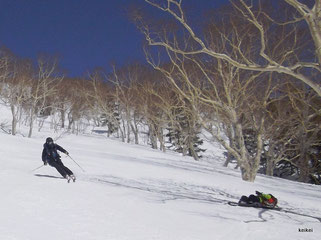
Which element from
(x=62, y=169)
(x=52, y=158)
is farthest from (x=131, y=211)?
(x=52, y=158)

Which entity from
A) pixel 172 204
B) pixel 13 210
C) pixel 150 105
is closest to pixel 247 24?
pixel 172 204

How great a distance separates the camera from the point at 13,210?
5.42m

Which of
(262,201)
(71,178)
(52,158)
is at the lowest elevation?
(71,178)

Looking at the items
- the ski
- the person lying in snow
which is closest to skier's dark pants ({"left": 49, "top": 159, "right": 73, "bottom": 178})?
the ski

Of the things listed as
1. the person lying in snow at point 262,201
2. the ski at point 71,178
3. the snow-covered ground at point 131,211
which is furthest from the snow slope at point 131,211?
the person lying in snow at point 262,201

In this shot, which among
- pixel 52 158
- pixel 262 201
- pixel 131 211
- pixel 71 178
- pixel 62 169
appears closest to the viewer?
pixel 131 211

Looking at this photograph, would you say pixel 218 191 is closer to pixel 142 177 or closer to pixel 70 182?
pixel 142 177

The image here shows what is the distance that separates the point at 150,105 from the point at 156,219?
22906 mm

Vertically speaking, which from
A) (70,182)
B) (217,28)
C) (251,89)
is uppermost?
(217,28)

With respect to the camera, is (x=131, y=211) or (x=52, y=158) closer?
(x=131, y=211)

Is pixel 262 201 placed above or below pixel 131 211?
above

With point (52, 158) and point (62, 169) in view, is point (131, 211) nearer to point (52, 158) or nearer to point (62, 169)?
point (62, 169)

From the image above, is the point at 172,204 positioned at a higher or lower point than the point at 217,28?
lower

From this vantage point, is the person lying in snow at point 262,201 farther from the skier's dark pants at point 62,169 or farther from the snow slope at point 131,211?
the skier's dark pants at point 62,169
